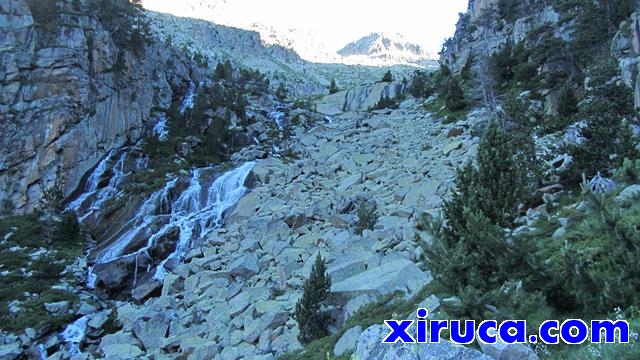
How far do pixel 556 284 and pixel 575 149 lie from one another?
10869 millimetres

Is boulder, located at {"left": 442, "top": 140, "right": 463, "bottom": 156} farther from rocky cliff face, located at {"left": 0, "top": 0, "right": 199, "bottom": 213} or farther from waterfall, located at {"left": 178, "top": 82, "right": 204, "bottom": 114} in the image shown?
waterfall, located at {"left": 178, "top": 82, "right": 204, "bottom": 114}

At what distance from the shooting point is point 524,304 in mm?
7773

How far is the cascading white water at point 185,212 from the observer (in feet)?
91.1

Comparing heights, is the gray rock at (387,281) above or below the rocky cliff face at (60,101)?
below

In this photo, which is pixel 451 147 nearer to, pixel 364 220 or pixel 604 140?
pixel 364 220

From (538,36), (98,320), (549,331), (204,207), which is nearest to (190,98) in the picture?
(204,207)

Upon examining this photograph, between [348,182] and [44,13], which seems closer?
[348,182]

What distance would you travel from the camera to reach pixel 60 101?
136 ft

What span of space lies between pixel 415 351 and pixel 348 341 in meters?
5.53

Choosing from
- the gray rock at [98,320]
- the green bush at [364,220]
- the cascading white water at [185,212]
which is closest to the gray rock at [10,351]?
the gray rock at [98,320]

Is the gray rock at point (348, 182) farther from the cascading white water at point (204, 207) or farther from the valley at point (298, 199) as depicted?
the cascading white water at point (204, 207)

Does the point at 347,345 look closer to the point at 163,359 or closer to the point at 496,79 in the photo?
the point at 163,359

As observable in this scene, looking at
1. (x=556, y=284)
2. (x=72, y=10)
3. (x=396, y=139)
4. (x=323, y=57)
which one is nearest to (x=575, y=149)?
(x=556, y=284)

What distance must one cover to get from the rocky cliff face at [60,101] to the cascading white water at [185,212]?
36.1ft
